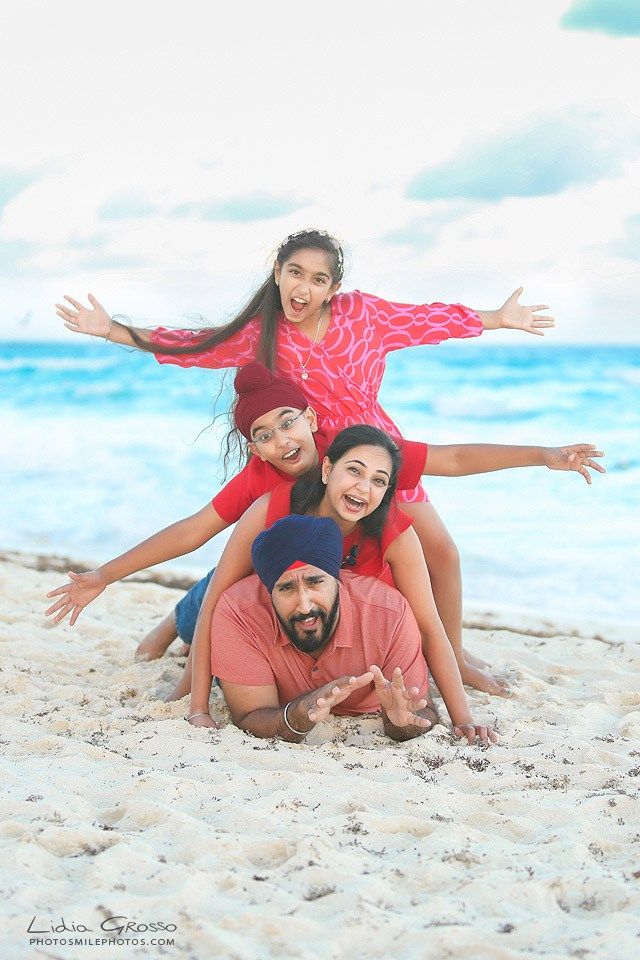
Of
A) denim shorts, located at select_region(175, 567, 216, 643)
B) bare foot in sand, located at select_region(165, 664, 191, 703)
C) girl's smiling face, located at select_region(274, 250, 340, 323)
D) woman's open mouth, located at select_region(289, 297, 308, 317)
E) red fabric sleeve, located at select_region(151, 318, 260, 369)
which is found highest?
girl's smiling face, located at select_region(274, 250, 340, 323)

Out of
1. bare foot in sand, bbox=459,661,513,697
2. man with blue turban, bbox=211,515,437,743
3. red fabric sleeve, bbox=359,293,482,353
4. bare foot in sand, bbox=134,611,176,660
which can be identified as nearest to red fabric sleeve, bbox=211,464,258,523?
man with blue turban, bbox=211,515,437,743

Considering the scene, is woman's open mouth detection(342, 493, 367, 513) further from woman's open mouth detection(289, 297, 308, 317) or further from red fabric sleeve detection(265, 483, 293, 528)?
woman's open mouth detection(289, 297, 308, 317)

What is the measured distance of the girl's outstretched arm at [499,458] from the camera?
388cm

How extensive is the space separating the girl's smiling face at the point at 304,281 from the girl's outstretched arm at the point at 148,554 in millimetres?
975

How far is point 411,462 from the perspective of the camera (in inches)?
155

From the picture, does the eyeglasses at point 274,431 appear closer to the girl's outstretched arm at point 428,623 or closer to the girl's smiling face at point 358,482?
the girl's smiling face at point 358,482

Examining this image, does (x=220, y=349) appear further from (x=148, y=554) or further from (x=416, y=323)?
(x=148, y=554)

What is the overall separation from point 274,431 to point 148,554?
0.67 meters

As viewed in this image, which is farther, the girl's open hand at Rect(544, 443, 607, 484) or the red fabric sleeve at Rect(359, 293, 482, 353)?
the red fabric sleeve at Rect(359, 293, 482, 353)

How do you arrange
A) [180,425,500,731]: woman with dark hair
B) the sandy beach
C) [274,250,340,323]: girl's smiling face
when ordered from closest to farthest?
the sandy beach → [180,425,500,731]: woman with dark hair → [274,250,340,323]: girl's smiling face

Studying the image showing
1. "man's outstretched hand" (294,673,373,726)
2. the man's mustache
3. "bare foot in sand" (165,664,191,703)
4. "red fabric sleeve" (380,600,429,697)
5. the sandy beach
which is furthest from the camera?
"bare foot in sand" (165,664,191,703)

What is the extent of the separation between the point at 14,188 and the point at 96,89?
303 centimetres

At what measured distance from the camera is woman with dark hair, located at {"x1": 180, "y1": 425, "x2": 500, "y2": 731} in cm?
367

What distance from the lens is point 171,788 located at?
300 cm
